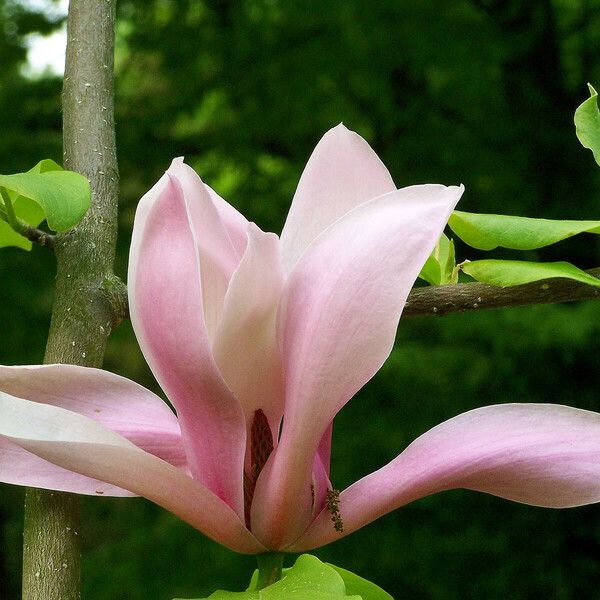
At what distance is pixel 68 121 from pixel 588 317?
5.14 ft

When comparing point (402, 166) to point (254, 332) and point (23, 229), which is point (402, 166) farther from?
point (254, 332)

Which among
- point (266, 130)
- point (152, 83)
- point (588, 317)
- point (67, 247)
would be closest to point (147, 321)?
point (67, 247)

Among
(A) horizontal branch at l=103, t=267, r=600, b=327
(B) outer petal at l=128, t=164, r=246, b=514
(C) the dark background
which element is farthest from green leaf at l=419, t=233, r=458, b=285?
(C) the dark background

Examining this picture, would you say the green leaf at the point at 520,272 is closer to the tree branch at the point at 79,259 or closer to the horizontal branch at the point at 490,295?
the horizontal branch at the point at 490,295

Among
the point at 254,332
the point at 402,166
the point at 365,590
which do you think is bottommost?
the point at 365,590

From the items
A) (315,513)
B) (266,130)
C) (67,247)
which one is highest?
(266,130)

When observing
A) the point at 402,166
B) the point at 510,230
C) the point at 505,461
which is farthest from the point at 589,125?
the point at 402,166

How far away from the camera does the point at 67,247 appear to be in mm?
431

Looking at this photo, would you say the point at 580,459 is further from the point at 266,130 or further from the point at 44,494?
the point at 266,130

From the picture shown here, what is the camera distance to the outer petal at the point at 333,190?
1.26 ft

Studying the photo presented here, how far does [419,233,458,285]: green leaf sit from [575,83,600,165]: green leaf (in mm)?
77

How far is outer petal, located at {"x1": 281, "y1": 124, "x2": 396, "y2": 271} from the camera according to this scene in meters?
0.39

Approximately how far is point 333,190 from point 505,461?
0.44ft

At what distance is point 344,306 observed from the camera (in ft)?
0.99
